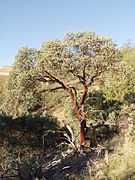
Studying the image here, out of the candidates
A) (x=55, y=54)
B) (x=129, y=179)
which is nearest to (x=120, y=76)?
(x=55, y=54)

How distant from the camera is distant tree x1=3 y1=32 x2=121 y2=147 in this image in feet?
35.5

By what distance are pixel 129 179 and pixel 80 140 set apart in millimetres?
6342

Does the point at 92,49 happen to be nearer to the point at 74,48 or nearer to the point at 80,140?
the point at 74,48

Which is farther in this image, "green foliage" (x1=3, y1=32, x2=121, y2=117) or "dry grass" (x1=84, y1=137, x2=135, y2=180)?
"green foliage" (x1=3, y1=32, x2=121, y2=117)

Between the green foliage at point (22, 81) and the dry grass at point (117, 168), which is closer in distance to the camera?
the dry grass at point (117, 168)

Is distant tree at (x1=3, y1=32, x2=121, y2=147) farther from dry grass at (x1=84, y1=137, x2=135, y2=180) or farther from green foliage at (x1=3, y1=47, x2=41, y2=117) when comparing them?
dry grass at (x1=84, y1=137, x2=135, y2=180)

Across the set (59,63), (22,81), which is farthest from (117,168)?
(22,81)

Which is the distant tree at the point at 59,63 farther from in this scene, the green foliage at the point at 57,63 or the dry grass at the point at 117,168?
the dry grass at the point at 117,168

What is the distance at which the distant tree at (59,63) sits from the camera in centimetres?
1081

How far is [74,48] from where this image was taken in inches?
450

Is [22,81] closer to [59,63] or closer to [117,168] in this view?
[59,63]

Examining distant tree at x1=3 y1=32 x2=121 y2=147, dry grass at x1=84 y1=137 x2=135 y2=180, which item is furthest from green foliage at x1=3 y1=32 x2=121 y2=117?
Answer: dry grass at x1=84 y1=137 x2=135 y2=180

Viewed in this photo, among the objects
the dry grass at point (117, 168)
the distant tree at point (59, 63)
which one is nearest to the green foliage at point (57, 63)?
the distant tree at point (59, 63)

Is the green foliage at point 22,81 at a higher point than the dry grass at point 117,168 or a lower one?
higher
